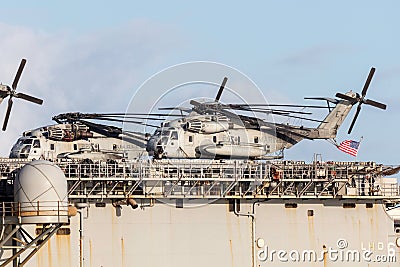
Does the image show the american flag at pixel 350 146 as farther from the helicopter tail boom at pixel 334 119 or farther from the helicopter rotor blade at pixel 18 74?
the helicopter rotor blade at pixel 18 74

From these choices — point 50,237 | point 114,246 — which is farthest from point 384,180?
point 50,237

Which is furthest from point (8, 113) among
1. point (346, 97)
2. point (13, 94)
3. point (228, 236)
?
point (346, 97)

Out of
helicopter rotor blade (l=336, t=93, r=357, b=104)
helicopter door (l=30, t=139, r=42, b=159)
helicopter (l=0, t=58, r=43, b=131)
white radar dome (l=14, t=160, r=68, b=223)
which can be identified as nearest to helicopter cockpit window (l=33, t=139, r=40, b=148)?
helicopter door (l=30, t=139, r=42, b=159)

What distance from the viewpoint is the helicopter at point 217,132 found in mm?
68188

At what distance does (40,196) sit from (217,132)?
847 inches

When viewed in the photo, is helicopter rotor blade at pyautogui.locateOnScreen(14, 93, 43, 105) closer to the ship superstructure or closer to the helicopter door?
the helicopter door

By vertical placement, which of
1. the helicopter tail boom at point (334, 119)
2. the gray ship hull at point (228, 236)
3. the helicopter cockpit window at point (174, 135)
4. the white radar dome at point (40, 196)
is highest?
the helicopter tail boom at point (334, 119)

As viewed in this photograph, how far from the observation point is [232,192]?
196ft

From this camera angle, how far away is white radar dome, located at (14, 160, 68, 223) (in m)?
50.9

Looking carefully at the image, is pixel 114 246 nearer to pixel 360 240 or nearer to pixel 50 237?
pixel 50 237

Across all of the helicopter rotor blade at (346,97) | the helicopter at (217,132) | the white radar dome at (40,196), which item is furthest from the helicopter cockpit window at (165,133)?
the helicopter rotor blade at (346,97)

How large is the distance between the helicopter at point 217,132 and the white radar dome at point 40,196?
15708 millimetres

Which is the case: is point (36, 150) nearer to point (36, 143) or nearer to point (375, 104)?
point (36, 143)

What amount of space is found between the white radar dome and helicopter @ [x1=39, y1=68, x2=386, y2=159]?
15.7 metres
